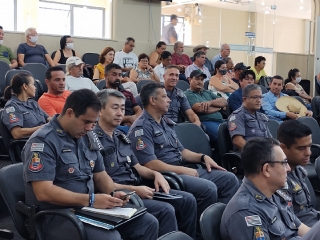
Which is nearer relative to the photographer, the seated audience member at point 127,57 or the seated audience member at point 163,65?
the seated audience member at point 163,65

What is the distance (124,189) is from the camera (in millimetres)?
2693

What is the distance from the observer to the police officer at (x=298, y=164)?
8.46 feet

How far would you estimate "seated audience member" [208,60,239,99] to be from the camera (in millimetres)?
6085

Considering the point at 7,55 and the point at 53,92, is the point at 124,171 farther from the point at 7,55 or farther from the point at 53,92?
the point at 7,55

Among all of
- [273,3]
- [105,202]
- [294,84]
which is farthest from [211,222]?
[273,3]

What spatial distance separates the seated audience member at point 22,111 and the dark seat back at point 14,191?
116 cm

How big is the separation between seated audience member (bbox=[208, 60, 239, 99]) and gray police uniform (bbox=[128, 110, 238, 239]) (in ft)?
8.24

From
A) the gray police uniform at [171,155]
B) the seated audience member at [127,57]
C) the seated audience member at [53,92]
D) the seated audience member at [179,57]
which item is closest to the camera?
the gray police uniform at [171,155]

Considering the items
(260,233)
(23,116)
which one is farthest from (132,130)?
(260,233)

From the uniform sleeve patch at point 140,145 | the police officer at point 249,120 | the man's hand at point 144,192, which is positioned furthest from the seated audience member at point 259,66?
the man's hand at point 144,192

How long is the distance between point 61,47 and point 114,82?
2550 mm

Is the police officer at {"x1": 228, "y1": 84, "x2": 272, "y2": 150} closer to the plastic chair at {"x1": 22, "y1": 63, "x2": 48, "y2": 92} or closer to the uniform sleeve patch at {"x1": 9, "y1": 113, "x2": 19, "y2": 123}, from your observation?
the uniform sleeve patch at {"x1": 9, "y1": 113, "x2": 19, "y2": 123}

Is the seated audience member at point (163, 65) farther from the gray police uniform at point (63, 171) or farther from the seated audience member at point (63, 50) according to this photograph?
the gray police uniform at point (63, 171)

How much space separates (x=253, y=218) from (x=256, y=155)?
0.31 meters
